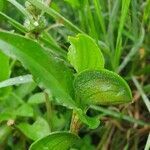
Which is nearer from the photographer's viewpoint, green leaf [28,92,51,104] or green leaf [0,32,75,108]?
green leaf [0,32,75,108]

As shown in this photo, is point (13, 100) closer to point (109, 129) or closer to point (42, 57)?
point (109, 129)

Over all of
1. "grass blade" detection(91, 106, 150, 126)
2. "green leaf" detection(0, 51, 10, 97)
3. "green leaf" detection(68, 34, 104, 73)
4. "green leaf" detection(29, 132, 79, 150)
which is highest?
"green leaf" detection(68, 34, 104, 73)

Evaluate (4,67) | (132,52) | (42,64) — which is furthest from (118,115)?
Result: (42,64)

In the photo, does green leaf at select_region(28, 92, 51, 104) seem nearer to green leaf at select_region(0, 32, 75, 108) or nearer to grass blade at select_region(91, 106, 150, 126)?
grass blade at select_region(91, 106, 150, 126)

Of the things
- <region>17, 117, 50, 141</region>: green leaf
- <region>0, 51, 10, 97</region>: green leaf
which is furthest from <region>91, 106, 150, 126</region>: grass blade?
<region>0, 51, 10, 97</region>: green leaf

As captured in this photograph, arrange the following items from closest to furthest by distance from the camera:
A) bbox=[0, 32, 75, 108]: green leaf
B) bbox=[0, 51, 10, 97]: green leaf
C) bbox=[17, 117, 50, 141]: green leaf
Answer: bbox=[0, 32, 75, 108]: green leaf < bbox=[0, 51, 10, 97]: green leaf < bbox=[17, 117, 50, 141]: green leaf

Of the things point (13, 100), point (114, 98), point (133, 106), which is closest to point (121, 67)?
point (133, 106)

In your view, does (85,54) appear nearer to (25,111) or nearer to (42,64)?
(42,64)

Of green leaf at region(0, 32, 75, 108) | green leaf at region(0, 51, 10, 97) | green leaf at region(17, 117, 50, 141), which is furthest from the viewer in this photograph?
green leaf at region(17, 117, 50, 141)

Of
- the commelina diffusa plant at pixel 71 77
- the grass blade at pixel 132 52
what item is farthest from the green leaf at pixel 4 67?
the grass blade at pixel 132 52
